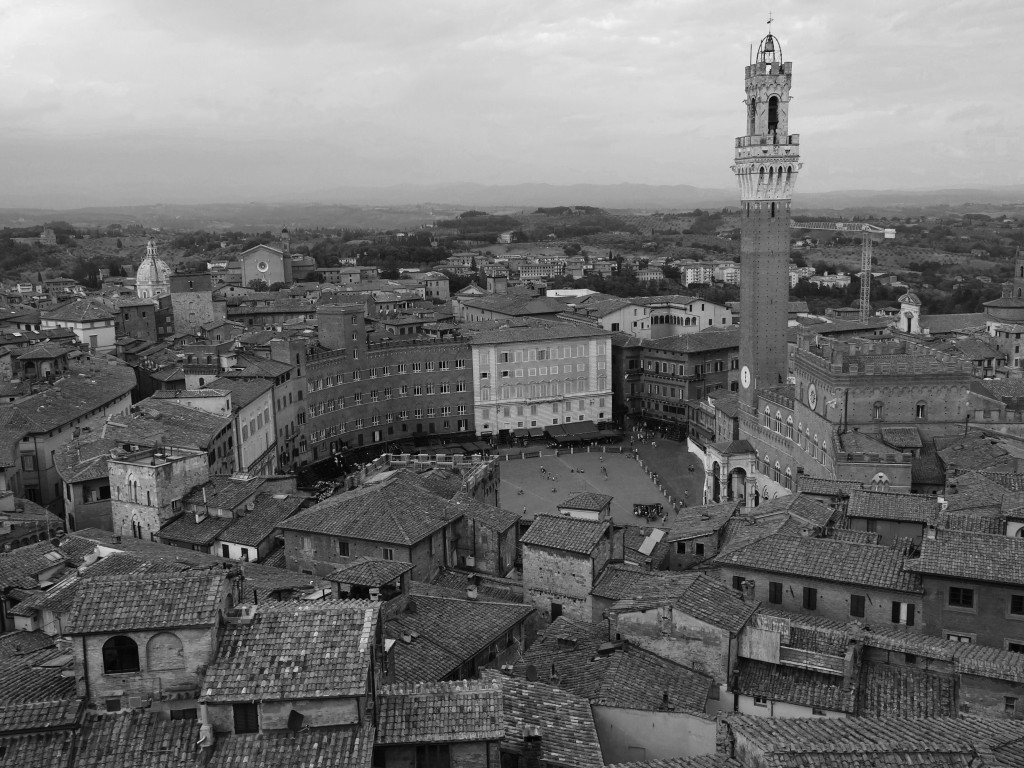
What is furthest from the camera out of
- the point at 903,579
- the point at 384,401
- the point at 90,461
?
the point at 384,401

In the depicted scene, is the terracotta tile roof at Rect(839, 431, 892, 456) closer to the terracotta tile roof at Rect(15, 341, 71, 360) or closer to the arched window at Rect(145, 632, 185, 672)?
the arched window at Rect(145, 632, 185, 672)

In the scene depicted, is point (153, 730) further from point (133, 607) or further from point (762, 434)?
point (762, 434)

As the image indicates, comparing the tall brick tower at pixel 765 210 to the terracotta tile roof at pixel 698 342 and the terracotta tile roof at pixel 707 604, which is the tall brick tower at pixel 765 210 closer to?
the terracotta tile roof at pixel 698 342

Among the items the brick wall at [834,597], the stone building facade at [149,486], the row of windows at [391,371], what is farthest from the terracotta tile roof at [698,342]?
the brick wall at [834,597]

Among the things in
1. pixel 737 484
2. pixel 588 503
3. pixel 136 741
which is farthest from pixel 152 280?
pixel 136 741

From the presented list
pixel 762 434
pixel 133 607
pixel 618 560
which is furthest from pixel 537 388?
pixel 133 607
